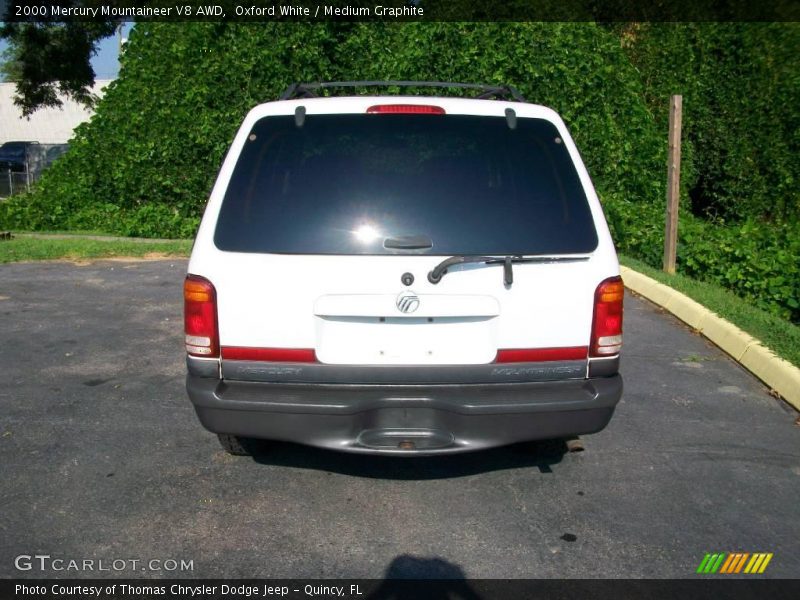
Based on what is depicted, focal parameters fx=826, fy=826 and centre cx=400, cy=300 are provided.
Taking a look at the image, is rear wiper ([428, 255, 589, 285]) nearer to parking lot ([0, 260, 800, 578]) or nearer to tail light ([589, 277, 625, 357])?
tail light ([589, 277, 625, 357])

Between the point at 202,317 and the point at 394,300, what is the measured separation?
0.88 meters

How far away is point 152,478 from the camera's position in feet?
14.5

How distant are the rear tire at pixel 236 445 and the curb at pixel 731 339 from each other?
3.70m

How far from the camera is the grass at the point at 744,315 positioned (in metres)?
6.50

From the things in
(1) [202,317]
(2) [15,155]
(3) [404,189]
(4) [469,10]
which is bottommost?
(2) [15,155]

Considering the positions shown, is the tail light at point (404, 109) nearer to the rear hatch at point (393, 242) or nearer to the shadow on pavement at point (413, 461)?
the rear hatch at point (393, 242)

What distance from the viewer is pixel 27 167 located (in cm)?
3122

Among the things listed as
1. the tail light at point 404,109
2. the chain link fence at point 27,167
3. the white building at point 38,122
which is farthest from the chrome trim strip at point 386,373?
the white building at point 38,122

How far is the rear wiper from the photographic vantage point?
11.8 feet

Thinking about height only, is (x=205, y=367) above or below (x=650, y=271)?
above
